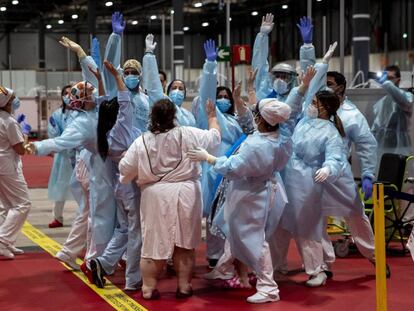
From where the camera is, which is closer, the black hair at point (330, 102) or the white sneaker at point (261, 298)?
the white sneaker at point (261, 298)

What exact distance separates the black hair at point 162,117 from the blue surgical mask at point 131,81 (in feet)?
2.99

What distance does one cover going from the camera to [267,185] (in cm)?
580

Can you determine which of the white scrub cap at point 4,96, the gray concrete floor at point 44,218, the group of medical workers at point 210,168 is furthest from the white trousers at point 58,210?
the white scrub cap at point 4,96

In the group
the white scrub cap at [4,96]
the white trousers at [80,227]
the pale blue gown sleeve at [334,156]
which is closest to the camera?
the pale blue gown sleeve at [334,156]

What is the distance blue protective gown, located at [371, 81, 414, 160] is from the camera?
8.73 meters

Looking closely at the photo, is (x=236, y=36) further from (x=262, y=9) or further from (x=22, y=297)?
(x=22, y=297)

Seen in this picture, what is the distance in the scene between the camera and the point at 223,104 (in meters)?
6.79

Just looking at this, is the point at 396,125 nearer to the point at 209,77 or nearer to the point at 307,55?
the point at 307,55

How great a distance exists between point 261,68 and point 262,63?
0.07 meters

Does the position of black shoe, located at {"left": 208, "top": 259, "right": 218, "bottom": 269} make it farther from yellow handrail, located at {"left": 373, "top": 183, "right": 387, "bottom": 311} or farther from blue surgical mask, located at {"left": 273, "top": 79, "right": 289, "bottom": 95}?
yellow handrail, located at {"left": 373, "top": 183, "right": 387, "bottom": 311}

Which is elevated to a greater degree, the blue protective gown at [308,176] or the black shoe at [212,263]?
the blue protective gown at [308,176]

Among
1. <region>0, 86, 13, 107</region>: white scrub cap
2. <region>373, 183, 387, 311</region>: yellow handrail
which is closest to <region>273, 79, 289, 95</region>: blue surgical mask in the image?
<region>373, 183, 387, 311</region>: yellow handrail

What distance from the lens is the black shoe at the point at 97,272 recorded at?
6.21 m

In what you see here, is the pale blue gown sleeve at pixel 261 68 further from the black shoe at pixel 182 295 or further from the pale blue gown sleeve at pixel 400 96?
the black shoe at pixel 182 295
